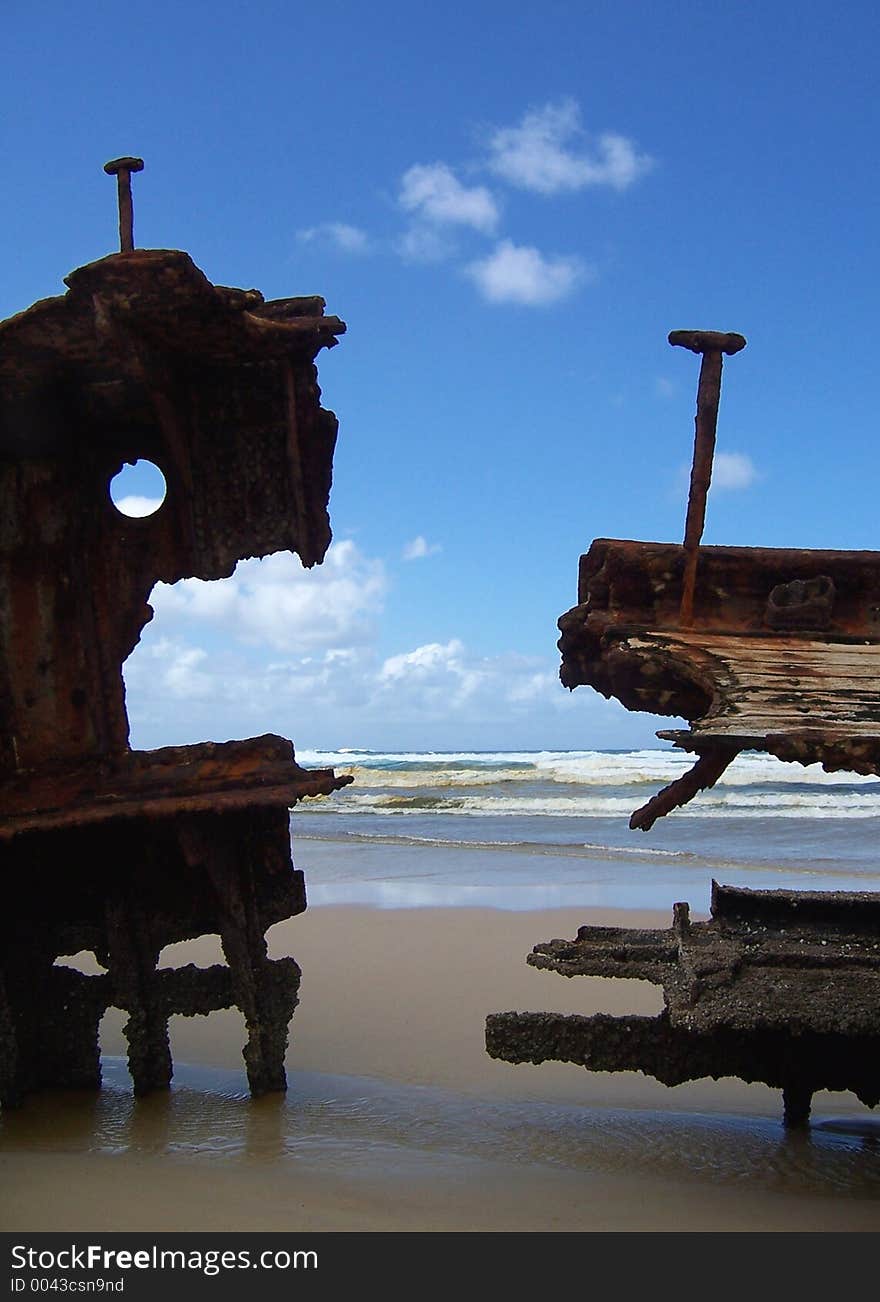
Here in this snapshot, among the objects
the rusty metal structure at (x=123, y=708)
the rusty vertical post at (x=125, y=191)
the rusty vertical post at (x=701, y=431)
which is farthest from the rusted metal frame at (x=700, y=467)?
the rusty vertical post at (x=125, y=191)

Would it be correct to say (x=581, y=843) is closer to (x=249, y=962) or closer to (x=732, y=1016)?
(x=249, y=962)

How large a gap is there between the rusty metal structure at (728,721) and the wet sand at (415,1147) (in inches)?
15.8

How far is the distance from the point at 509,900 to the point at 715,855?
4687 millimetres

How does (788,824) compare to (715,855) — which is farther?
(788,824)

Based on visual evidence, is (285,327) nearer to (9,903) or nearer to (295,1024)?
(9,903)

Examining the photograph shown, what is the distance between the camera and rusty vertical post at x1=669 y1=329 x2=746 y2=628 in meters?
3.60

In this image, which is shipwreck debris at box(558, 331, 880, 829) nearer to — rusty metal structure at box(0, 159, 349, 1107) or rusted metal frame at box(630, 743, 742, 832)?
rusted metal frame at box(630, 743, 742, 832)

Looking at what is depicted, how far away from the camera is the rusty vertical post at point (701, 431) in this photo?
3602 millimetres

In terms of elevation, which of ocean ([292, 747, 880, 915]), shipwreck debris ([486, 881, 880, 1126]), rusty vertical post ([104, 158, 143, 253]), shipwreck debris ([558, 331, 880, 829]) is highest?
rusty vertical post ([104, 158, 143, 253])

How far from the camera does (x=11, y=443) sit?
15.6 feet

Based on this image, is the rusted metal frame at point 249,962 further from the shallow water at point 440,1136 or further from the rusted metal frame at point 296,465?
the rusted metal frame at point 296,465

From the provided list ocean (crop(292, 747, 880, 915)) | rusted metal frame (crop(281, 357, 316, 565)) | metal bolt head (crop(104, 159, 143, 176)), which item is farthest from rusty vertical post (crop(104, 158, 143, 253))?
ocean (crop(292, 747, 880, 915))

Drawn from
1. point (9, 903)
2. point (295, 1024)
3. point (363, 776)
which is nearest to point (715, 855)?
point (295, 1024)

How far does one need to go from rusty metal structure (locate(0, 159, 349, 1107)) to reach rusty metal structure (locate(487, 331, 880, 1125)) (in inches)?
A: 52.2
